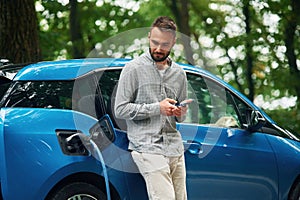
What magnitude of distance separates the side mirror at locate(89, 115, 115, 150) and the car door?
2.21 ft

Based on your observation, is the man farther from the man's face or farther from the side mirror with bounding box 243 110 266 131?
the side mirror with bounding box 243 110 266 131

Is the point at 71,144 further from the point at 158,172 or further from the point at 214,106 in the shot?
the point at 214,106

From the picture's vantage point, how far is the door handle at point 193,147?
5.14m

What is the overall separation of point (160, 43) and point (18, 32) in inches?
154

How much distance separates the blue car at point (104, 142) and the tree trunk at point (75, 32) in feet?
36.1

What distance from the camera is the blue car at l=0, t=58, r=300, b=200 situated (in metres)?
4.56

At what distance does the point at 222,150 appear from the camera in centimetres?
532

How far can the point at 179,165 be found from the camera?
4691 millimetres

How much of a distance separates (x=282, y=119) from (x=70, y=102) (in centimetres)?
950

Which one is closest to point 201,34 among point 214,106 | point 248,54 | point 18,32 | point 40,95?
point 248,54

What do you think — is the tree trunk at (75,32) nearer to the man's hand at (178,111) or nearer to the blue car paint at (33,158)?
the blue car paint at (33,158)

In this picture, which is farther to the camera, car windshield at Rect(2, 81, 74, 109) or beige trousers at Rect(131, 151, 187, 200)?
car windshield at Rect(2, 81, 74, 109)

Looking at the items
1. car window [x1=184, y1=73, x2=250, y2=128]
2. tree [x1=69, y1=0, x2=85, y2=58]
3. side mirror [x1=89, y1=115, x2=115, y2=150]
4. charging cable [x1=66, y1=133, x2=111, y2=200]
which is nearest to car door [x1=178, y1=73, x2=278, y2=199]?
car window [x1=184, y1=73, x2=250, y2=128]

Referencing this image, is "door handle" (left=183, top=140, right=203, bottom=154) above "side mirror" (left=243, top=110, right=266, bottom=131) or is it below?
below
